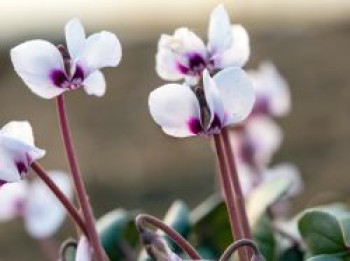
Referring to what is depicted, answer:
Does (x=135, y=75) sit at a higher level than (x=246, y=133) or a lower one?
lower

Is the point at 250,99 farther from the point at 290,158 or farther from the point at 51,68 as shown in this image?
the point at 290,158

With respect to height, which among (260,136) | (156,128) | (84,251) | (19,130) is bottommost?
(156,128)

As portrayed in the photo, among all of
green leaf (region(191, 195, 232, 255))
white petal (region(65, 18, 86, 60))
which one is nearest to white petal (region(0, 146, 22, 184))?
white petal (region(65, 18, 86, 60))

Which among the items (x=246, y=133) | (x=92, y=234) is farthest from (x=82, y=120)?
(x=92, y=234)

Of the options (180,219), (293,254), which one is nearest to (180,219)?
(180,219)

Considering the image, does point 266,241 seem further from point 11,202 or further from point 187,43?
point 11,202
